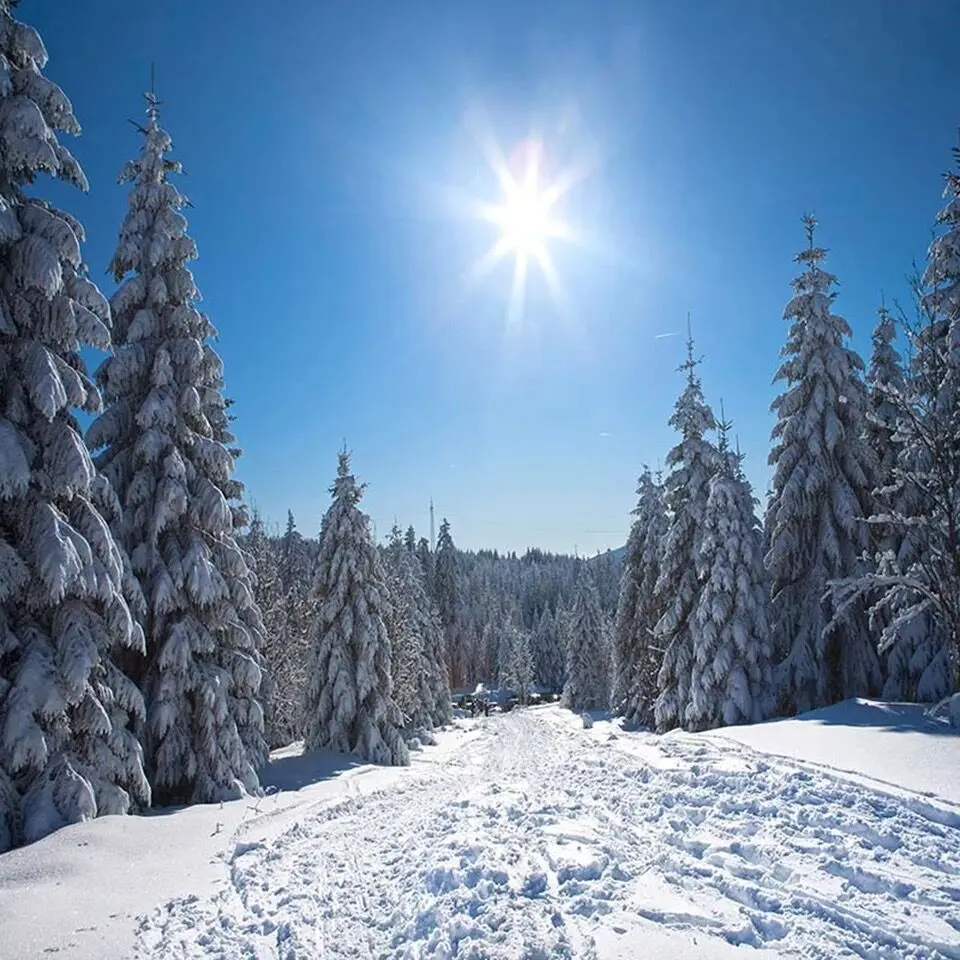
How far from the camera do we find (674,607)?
918 inches

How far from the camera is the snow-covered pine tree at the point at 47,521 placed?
31.3 ft

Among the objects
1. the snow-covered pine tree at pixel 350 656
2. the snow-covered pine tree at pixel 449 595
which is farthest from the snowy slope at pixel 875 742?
the snow-covered pine tree at pixel 449 595

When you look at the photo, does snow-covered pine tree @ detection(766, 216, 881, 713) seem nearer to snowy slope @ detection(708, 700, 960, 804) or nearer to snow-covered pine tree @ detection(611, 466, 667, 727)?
snowy slope @ detection(708, 700, 960, 804)

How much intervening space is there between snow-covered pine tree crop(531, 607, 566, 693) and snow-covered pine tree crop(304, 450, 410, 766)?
6639 cm

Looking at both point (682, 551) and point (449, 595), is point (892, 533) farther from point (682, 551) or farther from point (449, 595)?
point (449, 595)

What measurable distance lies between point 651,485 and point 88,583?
90.0 feet

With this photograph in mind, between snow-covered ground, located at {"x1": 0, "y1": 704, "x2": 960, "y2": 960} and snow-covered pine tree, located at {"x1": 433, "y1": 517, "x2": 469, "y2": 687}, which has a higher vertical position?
snow-covered pine tree, located at {"x1": 433, "y1": 517, "x2": 469, "y2": 687}

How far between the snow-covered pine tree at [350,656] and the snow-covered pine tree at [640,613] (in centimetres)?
1148

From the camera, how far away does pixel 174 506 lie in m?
14.3

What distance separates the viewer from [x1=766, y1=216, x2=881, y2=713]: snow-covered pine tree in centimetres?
1994

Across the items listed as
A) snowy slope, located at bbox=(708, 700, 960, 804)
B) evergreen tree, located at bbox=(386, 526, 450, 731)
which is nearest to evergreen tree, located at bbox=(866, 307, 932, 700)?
snowy slope, located at bbox=(708, 700, 960, 804)

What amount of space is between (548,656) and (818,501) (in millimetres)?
71911

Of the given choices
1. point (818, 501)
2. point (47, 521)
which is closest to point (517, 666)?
point (818, 501)

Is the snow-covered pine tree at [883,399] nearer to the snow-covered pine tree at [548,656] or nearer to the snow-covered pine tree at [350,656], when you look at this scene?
the snow-covered pine tree at [350,656]
